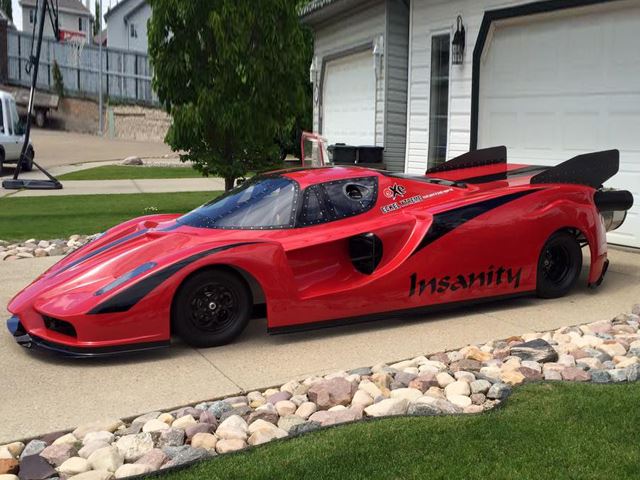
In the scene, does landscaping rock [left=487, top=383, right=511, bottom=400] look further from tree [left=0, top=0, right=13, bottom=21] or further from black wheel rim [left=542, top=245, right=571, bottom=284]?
tree [left=0, top=0, right=13, bottom=21]

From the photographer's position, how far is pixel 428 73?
1109 centimetres

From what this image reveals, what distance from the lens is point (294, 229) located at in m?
5.03

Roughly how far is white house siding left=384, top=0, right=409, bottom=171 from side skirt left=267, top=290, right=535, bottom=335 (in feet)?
24.1

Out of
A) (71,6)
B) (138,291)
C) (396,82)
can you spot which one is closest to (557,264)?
(138,291)

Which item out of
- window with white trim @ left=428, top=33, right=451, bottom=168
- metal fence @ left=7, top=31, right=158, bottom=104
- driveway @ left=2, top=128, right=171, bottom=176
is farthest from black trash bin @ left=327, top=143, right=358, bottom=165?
metal fence @ left=7, top=31, right=158, bottom=104

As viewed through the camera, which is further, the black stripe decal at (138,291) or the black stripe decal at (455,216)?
the black stripe decal at (455,216)

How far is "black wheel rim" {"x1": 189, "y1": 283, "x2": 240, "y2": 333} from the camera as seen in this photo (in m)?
4.66

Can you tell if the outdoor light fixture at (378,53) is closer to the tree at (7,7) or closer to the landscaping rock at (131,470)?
the landscaping rock at (131,470)

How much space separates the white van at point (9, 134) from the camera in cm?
1964

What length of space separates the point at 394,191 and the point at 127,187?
38.0ft

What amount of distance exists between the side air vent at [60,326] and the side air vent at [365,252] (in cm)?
199

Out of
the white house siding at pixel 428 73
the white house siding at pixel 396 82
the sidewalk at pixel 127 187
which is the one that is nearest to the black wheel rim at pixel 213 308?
the white house siding at pixel 428 73

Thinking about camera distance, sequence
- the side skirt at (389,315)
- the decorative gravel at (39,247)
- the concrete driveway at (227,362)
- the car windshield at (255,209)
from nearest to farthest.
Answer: the concrete driveway at (227,362) → the side skirt at (389,315) → the car windshield at (255,209) → the decorative gravel at (39,247)

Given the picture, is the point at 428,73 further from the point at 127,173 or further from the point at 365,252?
the point at 127,173
